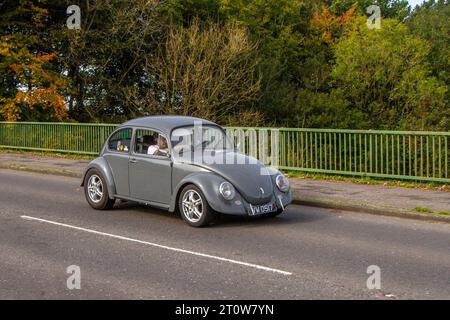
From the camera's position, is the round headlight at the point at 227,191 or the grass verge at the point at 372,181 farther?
the grass verge at the point at 372,181

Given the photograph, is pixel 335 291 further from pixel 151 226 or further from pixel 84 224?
pixel 84 224

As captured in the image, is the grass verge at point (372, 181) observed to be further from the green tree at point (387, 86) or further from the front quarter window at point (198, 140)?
the green tree at point (387, 86)

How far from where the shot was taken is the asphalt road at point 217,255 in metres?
6.23

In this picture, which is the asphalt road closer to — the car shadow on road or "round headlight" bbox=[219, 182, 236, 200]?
the car shadow on road

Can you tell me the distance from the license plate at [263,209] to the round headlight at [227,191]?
1.31 feet

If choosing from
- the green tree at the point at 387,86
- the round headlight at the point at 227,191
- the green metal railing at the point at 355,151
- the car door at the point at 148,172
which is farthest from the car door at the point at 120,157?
the green tree at the point at 387,86

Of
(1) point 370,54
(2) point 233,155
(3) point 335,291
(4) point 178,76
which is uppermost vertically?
(1) point 370,54

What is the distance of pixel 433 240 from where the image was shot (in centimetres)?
892

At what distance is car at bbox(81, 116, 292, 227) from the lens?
9492 mm

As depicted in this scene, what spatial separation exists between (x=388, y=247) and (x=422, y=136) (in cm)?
611

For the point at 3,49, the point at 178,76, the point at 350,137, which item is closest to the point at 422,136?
the point at 350,137

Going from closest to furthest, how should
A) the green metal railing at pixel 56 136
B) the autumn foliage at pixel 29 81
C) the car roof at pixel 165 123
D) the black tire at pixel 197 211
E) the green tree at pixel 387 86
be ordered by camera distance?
1. the black tire at pixel 197 211
2. the car roof at pixel 165 123
3. the green metal railing at pixel 56 136
4. the autumn foliage at pixel 29 81
5. the green tree at pixel 387 86

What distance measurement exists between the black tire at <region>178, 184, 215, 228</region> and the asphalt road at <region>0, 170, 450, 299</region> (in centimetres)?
14

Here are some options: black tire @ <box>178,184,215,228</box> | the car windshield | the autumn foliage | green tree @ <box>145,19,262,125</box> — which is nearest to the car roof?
the car windshield
